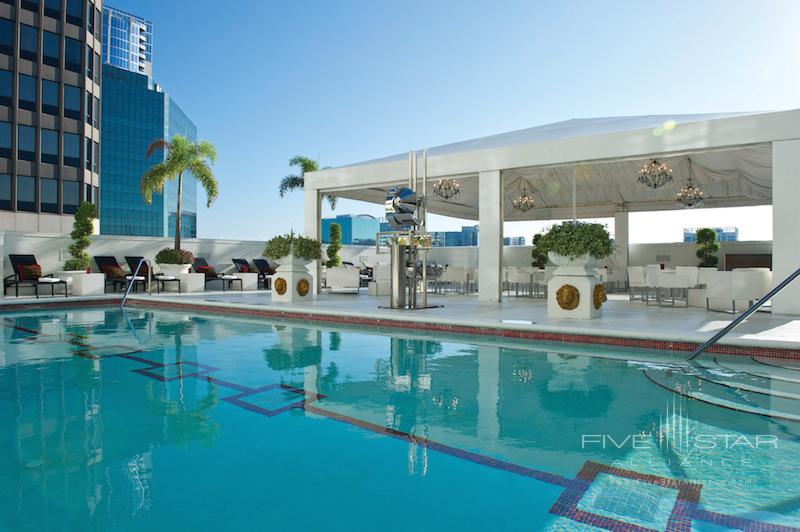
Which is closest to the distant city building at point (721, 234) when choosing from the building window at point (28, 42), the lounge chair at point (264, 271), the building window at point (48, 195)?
the lounge chair at point (264, 271)

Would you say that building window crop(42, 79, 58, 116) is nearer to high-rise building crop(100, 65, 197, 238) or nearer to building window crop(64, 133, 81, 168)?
building window crop(64, 133, 81, 168)

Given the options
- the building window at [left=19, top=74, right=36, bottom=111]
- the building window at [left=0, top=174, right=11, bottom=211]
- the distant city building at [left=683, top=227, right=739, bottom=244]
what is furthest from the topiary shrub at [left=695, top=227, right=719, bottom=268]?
the building window at [left=19, top=74, right=36, bottom=111]

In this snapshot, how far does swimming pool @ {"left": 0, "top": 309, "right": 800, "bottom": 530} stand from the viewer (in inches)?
82.5

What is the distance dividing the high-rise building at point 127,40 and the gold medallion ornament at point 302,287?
305 ft

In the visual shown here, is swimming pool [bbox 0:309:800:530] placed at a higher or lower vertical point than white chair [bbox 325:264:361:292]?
lower

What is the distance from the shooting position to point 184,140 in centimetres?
1591

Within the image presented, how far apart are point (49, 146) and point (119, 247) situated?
19.5 m

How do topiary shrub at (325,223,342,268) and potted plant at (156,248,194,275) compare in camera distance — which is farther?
topiary shrub at (325,223,342,268)

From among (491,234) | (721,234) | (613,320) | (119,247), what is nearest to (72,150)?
(119,247)

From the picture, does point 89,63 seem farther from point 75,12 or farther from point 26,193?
point 26,193

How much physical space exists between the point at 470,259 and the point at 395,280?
10.9 metres

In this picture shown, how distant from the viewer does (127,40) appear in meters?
92.4

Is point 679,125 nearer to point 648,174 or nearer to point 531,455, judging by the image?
point 648,174

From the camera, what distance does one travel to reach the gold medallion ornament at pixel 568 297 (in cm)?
779
